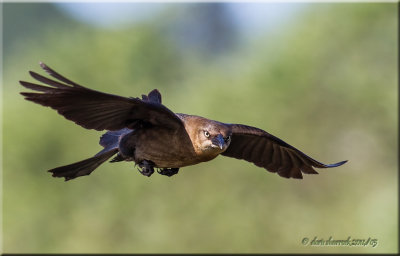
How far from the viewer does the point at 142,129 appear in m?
7.19

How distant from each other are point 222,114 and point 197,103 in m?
1.06

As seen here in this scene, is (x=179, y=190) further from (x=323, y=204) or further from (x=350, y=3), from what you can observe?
(x=350, y=3)

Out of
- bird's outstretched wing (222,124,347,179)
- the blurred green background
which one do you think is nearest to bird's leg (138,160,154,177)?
bird's outstretched wing (222,124,347,179)

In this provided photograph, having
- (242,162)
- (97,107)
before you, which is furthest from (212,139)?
(242,162)

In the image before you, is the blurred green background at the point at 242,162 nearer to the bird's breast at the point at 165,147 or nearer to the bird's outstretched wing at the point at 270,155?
the bird's outstretched wing at the point at 270,155

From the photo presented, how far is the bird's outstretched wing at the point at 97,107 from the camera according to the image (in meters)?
6.33

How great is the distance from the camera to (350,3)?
24516mm

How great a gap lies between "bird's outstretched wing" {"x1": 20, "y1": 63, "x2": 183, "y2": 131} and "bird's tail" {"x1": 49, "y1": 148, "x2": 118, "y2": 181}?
0.67m

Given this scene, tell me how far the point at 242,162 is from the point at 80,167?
13.4 m

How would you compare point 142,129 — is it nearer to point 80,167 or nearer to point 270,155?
point 80,167

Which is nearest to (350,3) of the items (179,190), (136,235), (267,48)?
(267,48)

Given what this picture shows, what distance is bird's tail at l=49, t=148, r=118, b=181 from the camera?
7531mm

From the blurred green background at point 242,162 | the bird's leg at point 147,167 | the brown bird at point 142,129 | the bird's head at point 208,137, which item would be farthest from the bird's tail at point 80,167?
the blurred green background at point 242,162

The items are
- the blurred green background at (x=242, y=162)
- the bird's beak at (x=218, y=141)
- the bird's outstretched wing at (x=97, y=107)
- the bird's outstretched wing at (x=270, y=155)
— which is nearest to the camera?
the bird's outstretched wing at (x=97, y=107)
